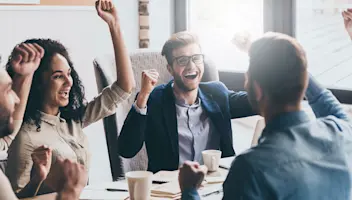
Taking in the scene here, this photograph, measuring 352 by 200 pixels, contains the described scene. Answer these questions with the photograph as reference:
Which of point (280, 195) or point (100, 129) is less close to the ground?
point (280, 195)

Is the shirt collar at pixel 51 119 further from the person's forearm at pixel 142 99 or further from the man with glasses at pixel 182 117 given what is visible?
the man with glasses at pixel 182 117

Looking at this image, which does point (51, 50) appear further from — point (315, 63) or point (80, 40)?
point (315, 63)

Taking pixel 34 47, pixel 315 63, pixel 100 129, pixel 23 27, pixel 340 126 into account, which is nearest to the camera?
pixel 340 126

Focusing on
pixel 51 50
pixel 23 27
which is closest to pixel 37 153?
pixel 51 50

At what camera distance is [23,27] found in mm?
2816

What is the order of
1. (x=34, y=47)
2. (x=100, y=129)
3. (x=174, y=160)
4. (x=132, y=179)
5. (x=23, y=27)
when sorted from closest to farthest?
(x=132, y=179) → (x=34, y=47) → (x=174, y=160) → (x=23, y=27) → (x=100, y=129)

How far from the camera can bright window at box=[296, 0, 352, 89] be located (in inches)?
115

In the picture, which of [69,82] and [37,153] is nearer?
[37,153]

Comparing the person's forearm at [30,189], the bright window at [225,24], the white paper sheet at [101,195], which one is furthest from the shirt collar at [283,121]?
the bright window at [225,24]

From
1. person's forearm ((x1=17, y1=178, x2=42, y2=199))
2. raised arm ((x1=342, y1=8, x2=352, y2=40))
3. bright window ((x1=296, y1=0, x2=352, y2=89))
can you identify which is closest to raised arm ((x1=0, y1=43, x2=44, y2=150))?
person's forearm ((x1=17, y1=178, x2=42, y2=199))

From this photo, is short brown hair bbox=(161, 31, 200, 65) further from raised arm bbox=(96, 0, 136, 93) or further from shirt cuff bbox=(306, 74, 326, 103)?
shirt cuff bbox=(306, 74, 326, 103)

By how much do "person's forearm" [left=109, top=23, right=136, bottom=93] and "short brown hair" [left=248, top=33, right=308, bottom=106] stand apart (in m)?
0.78

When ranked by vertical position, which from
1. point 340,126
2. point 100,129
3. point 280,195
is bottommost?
point 100,129

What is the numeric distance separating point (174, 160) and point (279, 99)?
1.02m
